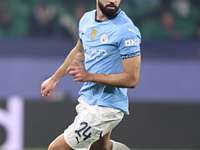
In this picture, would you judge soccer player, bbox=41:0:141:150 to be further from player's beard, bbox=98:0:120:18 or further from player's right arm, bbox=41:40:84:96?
player's right arm, bbox=41:40:84:96

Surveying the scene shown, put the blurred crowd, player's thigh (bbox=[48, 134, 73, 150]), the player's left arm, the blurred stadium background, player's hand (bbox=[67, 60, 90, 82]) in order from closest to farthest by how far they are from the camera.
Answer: player's hand (bbox=[67, 60, 90, 82])
the player's left arm
player's thigh (bbox=[48, 134, 73, 150])
the blurred stadium background
the blurred crowd

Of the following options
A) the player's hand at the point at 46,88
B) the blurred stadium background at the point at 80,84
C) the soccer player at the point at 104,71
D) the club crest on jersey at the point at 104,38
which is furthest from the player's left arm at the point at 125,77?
the blurred stadium background at the point at 80,84

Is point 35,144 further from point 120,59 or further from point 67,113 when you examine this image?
point 120,59

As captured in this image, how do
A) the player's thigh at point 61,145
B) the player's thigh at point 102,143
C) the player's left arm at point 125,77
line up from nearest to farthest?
the player's left arm at point 125,77
the player's thigh at point 61,145
the player's thigh at point 102,143

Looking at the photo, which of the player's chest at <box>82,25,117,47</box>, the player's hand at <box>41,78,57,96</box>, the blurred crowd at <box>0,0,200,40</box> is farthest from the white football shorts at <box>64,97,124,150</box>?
the blurred crowd at <box>0,0,200,40</box>

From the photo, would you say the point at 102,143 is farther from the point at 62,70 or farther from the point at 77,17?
the point at 77,17

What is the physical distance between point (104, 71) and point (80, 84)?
5.87 m

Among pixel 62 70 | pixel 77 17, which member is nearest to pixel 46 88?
pixel 62 70

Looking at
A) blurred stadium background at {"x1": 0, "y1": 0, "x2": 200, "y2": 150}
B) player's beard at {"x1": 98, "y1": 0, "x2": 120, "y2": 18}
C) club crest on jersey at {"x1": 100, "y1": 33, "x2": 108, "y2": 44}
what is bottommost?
blurred stadium background at {"x1": 0, "y1": 0, "x2": 200, "y2": 150}

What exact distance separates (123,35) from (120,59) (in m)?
0.27

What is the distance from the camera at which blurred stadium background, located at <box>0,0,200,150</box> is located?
Answer: 8180mm

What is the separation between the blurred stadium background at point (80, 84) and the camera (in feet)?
26.8

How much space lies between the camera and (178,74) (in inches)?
408

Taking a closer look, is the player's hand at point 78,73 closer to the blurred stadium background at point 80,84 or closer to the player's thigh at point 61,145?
the player's thigh at point 61,145
